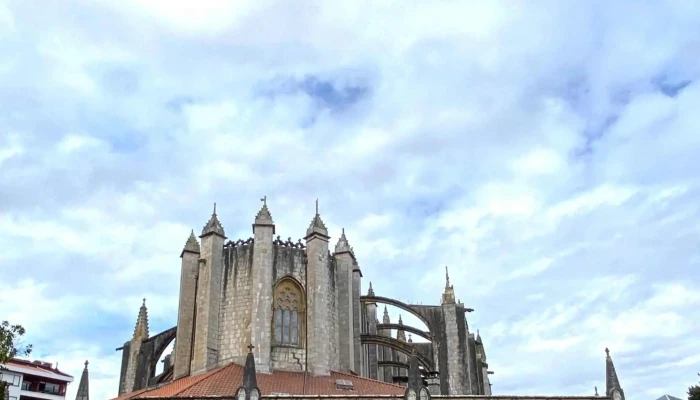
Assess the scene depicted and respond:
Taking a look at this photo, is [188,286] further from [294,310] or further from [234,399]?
[234,399]

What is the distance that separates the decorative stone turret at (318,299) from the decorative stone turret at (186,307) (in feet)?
18.9

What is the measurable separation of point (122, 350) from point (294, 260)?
12000 millimetres

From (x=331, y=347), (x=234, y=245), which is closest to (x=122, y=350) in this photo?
(x=234, y=245)

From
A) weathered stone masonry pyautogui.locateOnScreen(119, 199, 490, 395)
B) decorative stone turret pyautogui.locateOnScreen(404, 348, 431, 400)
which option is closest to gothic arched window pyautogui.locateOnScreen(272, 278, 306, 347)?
weathered stone masonry pyautogui.locateOnScreen(119, 199, 490, 395)

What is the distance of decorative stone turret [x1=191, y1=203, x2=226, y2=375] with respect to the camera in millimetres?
29156

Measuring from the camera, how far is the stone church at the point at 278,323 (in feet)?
94.4

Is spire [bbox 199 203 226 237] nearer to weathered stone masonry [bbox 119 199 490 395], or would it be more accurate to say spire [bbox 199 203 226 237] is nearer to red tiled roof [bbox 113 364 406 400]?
weathered stone masonry [bbox 119 199 490 395]

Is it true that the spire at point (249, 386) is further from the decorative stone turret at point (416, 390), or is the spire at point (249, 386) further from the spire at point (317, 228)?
the spire at point (317, 228)

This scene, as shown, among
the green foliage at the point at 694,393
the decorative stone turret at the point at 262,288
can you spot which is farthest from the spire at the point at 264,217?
the green foliage at the point at 694,393

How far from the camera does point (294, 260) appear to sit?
31594mm

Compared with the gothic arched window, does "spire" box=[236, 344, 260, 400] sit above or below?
below

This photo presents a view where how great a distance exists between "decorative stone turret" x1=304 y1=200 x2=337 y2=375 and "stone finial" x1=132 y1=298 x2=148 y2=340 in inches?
424

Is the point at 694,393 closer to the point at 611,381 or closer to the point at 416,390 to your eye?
the point at 611,381

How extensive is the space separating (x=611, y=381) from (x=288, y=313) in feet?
47.3
